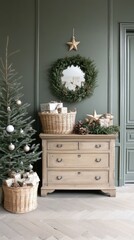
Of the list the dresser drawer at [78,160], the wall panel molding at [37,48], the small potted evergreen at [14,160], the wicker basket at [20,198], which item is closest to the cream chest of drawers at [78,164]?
the dresser drawer at [78,160]

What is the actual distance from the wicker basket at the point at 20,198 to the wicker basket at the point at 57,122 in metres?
0.84

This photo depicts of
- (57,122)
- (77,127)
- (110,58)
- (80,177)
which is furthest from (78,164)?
(110,58)

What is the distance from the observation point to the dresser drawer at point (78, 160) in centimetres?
359

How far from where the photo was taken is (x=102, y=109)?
13.2ft

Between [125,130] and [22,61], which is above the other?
[22,61]

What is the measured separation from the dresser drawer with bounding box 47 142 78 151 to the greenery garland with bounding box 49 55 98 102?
2.38 feet

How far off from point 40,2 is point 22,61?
0.91 m

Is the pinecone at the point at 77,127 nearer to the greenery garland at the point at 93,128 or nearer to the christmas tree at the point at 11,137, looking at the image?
the greenery garland at the point at 93,128

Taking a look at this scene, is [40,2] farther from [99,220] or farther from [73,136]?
[99,220]

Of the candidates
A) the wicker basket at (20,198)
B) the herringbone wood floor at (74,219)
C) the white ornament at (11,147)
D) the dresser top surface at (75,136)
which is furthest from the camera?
the dresser top surface at (75,136)

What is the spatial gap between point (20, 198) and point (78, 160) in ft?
3.07

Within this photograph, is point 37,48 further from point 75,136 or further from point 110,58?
point 75,136

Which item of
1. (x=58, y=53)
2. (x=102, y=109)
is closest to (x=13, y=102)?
(x=58, y=53)

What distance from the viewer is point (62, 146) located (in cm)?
358
